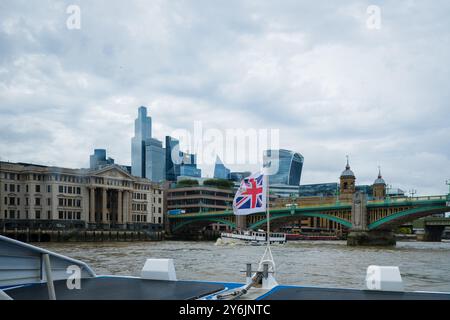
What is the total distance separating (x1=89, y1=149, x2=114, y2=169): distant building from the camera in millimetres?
102706

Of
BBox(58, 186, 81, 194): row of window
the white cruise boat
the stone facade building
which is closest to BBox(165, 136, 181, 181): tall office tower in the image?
the stone facade building

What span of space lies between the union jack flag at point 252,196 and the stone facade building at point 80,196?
73.9 metres

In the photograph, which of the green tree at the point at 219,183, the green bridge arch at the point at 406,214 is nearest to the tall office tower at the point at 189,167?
the green tree at the point at 219,183

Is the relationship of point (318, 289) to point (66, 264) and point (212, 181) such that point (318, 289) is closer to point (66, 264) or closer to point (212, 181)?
point (66, 264)

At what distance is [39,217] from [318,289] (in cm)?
8114

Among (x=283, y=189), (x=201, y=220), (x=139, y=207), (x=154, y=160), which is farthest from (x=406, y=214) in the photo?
(x=283, y=189)

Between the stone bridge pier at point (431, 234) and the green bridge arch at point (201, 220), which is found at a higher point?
the green bridge arch at point (201, 220)

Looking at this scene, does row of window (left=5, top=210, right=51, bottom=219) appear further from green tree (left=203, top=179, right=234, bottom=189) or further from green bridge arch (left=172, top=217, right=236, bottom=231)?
Answer: green tree (left=203, top=179, right=234, bottom=189)

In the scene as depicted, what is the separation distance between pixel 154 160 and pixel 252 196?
13802 cm

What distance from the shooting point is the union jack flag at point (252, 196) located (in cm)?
1171

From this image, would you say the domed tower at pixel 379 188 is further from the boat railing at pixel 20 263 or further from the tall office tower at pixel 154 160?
the boat railing at pixel 20 263

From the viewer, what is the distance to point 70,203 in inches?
3501

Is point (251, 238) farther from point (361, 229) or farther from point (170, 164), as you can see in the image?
point (170, 164)
